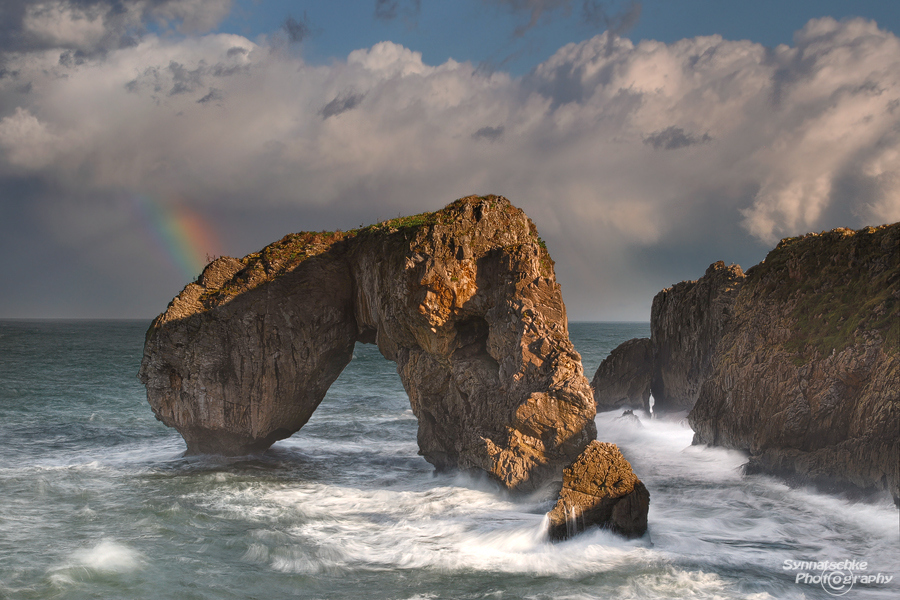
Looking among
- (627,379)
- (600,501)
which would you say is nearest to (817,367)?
(600,501)

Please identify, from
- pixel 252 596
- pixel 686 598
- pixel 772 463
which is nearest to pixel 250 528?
pixel 252 596

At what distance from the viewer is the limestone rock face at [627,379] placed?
113 feet

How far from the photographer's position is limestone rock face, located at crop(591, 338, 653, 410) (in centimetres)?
3459

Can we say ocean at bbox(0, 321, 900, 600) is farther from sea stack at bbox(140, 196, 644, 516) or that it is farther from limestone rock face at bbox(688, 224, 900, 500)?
sea stack at bbox(140, 196, 644, 516)

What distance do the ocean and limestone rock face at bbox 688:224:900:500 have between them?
939 millimetres

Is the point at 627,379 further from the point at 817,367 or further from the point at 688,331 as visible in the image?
the point at 817,367

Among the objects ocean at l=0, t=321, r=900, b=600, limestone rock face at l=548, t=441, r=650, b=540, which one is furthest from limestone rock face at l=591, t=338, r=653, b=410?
limestone rock face at l=548, t=441, r=650, b=540

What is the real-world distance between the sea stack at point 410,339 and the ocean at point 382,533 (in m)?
1.43

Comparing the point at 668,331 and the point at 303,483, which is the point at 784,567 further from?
the point at 668,331

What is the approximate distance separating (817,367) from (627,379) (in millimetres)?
16298

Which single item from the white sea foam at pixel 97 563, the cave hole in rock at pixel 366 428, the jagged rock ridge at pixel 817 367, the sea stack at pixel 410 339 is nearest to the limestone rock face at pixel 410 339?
the sea stack at pixel 410 339

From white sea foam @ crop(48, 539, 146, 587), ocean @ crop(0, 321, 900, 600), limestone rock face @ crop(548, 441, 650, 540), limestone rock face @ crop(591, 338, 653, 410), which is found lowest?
white sea foam @ crop(48, 539, 146, 587)

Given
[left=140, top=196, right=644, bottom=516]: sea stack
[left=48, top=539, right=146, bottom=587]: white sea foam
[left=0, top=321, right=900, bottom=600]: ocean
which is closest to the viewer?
[left=0, top=321, right=900, bottom=600]: ocean

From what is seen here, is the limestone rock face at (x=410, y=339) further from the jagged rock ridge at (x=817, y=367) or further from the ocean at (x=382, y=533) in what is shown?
the jagged rock ridge at (x=817, y=367)
